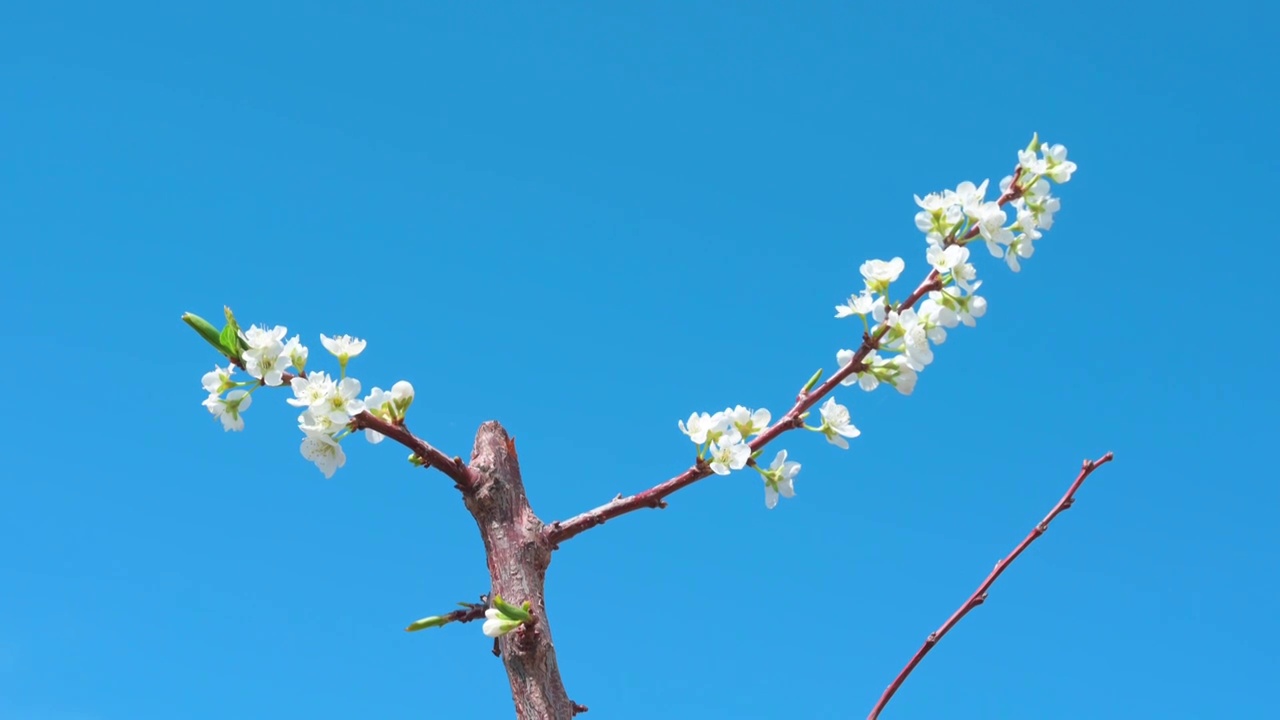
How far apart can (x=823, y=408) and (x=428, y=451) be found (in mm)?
765

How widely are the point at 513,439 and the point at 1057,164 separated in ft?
4.35

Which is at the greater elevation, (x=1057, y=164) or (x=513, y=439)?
(x=1057, y=164)

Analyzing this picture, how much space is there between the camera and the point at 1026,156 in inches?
85.4

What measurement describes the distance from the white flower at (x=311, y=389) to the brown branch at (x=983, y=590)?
104 centimetres

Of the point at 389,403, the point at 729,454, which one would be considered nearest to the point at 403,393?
the point at 389,403

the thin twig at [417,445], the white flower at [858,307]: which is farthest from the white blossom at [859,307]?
the thin twig at [417,445]

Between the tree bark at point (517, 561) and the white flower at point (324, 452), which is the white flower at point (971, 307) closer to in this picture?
the tree bark at point (517, 561)

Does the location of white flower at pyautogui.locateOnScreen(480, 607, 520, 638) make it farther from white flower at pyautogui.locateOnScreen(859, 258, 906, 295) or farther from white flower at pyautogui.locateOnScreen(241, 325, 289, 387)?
white flower at pyautogui.locateOnScreen(859, 258, 906, 295)

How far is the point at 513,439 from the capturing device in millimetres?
1915

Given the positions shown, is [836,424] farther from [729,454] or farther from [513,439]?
[513,439]

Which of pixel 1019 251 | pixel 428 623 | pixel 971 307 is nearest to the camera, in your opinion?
pixel 428 623

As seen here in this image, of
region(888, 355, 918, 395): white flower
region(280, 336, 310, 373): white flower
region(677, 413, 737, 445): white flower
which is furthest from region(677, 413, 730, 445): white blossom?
region(280, 336, 310, 373): white flower

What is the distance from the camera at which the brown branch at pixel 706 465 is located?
1.85m

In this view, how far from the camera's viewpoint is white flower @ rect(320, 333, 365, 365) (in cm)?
182
